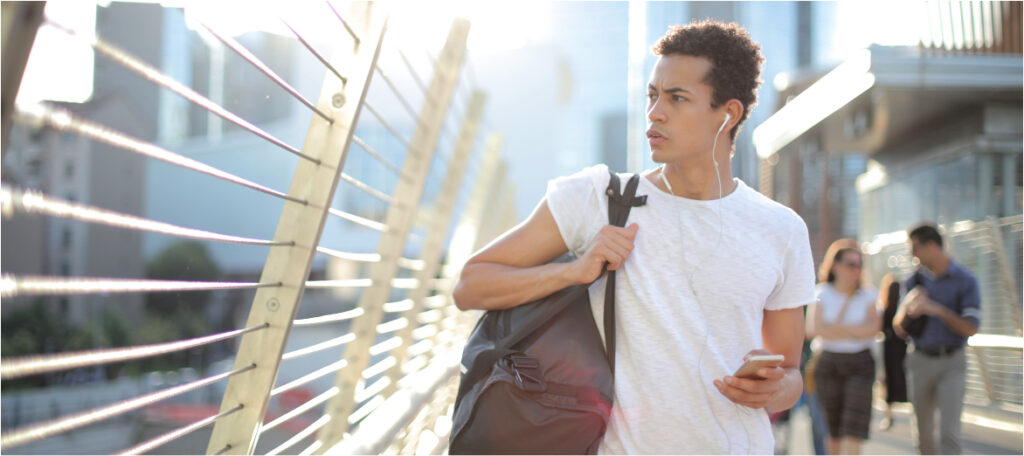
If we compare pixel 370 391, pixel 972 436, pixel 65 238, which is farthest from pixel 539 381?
pixel 65 238

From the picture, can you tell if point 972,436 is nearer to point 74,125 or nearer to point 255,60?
point 255,60

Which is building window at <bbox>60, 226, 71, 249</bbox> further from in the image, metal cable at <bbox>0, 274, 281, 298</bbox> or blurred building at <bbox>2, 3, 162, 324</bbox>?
metal cable at <bbox>0, 274, 281, 298</bbox>

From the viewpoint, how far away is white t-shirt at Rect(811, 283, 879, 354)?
218 inches

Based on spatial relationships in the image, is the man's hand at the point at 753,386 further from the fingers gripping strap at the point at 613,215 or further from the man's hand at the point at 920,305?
the man's hand at the point at 920,305

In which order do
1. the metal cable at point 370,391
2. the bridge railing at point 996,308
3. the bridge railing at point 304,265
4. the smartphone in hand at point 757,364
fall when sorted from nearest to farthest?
the bridge railing at point 304,265 → the smartphone in hand at point 757,364 → the metal cable at point 370,391 → the bridge railing at point 996,308

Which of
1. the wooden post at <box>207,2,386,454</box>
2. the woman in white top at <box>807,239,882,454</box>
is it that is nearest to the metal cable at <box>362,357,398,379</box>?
the wooden post at <box>207,2,386,454</box>

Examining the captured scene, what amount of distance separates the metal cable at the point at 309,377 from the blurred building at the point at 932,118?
5301 millimetres

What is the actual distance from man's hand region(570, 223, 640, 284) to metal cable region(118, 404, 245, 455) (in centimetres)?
75

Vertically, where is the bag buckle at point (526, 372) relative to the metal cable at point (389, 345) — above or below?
below

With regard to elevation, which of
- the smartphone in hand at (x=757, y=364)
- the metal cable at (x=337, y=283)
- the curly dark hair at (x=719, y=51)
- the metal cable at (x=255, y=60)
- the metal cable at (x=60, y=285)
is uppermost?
the curly dark hair at (x=719, y=51)

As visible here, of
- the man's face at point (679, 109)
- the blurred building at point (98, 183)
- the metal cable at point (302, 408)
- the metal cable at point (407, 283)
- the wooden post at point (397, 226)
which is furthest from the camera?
the blurred building at point (98, 183)

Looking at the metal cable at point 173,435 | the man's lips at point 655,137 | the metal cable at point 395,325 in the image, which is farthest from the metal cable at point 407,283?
the man's lips at point 655,137

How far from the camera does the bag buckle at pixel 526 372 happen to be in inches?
64.5

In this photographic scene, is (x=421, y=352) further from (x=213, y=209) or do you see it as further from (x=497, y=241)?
(x=213, y=209)
